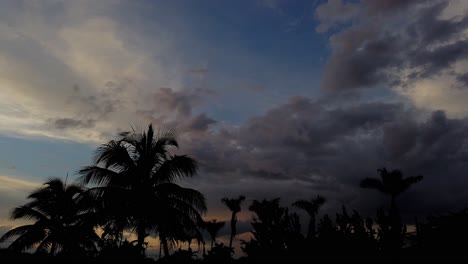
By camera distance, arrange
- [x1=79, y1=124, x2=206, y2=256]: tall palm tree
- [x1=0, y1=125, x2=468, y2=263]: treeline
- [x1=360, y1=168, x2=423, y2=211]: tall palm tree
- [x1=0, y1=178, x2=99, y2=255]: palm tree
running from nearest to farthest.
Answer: [x1=0, y1=125, x2=468, y2=263]: treeline < [x1=79, y1=124, x2=206, y2=256]: tall palm tree < [x1=0, y1=178, x2=99, y2=255]: palm tree < [x1=360, y1=168, x2=423, y2=211]: tall palm tree

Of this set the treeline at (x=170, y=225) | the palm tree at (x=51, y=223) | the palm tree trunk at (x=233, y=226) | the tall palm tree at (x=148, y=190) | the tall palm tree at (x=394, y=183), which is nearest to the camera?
the treeline at (x=170, y=225)

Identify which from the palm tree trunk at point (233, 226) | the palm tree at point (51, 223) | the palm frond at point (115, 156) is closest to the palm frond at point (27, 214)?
the palm tree at point (51, 223)

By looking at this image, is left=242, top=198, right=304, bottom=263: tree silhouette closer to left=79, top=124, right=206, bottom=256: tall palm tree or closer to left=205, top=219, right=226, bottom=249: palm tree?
left=79, top=124, right=206, bottom=256: tall palm tree

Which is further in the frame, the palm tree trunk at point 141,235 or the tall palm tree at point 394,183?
the tall palm tree at point 394,183

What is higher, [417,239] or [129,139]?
[129,139]

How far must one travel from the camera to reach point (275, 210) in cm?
1029

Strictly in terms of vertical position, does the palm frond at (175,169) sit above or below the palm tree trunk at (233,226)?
above

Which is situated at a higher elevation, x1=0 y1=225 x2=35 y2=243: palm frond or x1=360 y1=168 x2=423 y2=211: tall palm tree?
x1=360 y1=168 x2=423 y2=211: tall palm tree

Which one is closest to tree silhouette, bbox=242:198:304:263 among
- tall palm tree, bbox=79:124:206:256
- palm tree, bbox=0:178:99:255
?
tall palm tree, bbox=79:124:206:256

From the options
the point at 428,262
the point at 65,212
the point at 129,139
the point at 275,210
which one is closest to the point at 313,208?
the point at 65,212

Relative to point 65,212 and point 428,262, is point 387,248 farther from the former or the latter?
point 65,212

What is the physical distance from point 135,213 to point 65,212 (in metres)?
12.6

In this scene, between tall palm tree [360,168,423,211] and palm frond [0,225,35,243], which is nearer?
palm frond [0,225,35,243]

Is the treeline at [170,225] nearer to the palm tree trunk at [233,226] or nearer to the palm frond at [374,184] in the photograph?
the palm frond at [374,184]
